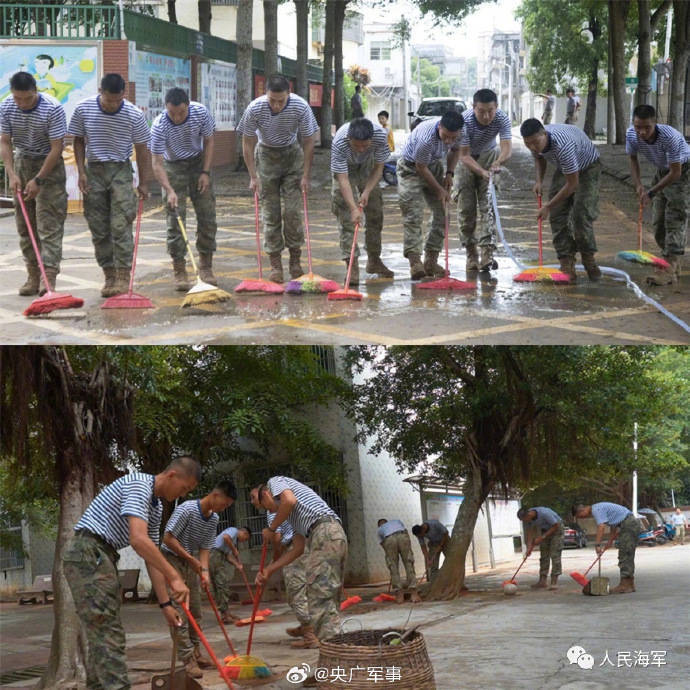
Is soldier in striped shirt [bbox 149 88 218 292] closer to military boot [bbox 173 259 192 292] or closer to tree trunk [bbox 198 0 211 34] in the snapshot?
military boot [bbox 173 259 192 292]

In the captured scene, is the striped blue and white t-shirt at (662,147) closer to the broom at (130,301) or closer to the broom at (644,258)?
the broom at (644,258)

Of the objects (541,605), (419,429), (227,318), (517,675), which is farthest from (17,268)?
(517,675)

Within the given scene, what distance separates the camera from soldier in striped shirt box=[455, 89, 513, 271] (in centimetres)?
700

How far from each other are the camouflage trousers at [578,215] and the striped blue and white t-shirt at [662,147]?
0.36 m

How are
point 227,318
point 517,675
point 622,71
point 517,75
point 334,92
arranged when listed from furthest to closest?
1. point 622,71
2. point 334,92
3. point 517,75
4. point 227,318
5. point 517,675

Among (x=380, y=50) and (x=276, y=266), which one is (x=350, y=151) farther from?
(x=276, y=266)

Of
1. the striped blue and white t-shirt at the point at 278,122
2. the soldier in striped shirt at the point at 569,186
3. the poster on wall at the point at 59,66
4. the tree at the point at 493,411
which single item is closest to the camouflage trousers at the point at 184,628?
the tree at the point at 493,411

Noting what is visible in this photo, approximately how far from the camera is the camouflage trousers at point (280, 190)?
6.89 metres

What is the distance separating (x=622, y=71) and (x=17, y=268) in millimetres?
5161

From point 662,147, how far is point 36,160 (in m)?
4.03

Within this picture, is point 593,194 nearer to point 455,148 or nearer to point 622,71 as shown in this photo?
point 455,148

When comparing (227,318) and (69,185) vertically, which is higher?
(69,185)

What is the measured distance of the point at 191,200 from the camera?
6.80 metres

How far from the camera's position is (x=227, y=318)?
609 cm
